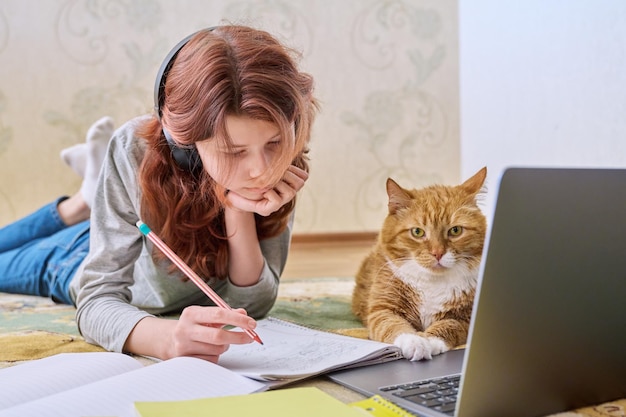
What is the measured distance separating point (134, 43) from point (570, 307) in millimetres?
2459

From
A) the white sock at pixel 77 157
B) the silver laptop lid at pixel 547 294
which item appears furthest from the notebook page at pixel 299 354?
the white sock at pixel 77 157

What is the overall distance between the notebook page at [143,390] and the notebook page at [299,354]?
0.15 feet

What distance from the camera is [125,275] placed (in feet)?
3.70

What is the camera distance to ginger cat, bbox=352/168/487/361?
929 millimetres

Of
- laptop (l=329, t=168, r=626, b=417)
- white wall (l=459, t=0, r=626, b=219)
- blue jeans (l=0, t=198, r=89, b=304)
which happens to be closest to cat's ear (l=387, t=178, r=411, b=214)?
white wall (l=459, t=0, r=626, b=219)

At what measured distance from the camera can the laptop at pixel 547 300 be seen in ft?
1.78

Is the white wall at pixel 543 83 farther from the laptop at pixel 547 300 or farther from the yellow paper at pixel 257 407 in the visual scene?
the yellow paper at pixel 257 407

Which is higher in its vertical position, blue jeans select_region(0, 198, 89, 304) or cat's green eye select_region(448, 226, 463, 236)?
cat's green eye select_region(448, 226, 463, 236)

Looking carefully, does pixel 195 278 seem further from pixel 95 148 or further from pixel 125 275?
pixel 95 148

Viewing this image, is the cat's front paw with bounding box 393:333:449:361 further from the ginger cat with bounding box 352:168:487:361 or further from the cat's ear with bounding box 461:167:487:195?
the cat's ear with bounding box 461:167:487:195

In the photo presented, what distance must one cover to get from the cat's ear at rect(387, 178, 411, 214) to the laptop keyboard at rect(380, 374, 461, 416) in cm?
31

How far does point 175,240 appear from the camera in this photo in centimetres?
116

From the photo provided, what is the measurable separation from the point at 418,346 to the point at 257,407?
31 centimetres

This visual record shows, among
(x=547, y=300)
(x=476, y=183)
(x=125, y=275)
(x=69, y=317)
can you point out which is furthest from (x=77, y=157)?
(x=547, y=300)
